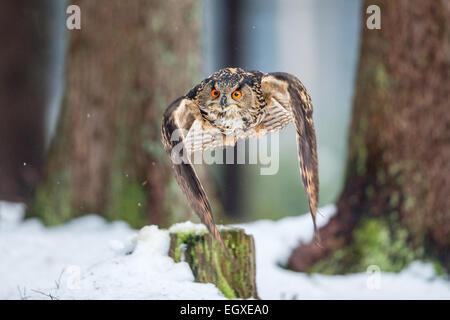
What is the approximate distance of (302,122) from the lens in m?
1.94

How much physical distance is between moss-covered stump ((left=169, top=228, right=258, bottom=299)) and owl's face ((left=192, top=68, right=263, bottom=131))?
1.80ft

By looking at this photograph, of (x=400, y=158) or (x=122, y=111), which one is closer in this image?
(x=400, y=158)

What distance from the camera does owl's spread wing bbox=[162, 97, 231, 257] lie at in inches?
70.6

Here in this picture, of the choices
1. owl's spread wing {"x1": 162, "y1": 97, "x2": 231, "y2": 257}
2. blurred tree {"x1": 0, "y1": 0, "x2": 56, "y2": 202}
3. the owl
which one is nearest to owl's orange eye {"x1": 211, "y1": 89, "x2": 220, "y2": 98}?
the owl

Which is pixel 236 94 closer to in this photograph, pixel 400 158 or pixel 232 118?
pixel 232 118

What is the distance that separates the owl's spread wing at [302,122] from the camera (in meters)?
1.88

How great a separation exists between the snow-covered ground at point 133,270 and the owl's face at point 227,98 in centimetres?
63

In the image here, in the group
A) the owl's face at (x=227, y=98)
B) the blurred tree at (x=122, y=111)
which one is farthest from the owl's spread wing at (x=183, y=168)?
the blurred tree at (x=122, y=111)

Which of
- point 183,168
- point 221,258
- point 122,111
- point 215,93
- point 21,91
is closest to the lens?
point 183,168

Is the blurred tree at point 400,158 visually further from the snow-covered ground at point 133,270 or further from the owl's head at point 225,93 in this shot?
the owl's head at point 225,93

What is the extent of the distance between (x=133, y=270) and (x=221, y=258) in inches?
17.0

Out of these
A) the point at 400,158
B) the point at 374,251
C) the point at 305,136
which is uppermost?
the point at 305,136

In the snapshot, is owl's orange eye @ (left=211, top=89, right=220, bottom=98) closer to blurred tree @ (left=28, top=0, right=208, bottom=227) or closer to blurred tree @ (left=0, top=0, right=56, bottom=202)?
blurred tree @ (left=28, top=0, right=208, bottom=227)

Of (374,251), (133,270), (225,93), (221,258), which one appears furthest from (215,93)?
(374,251)
